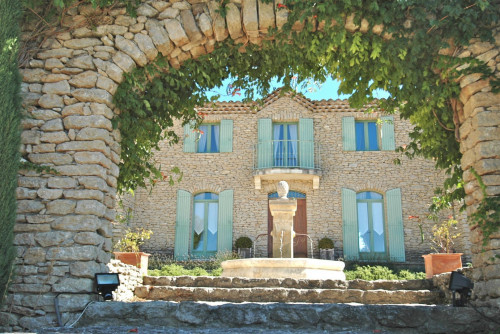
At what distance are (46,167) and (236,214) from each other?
915 centimetres

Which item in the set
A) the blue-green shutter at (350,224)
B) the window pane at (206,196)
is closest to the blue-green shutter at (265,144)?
the window pane at (206,196)

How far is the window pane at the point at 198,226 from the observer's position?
13500 millimetres

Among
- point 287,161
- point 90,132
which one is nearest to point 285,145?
point 287,161

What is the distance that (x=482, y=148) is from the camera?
448 cm

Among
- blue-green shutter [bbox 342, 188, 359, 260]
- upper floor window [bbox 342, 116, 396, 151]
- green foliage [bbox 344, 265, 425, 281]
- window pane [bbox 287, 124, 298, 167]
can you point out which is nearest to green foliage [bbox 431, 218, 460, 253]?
green foliage [bbox 344, 265, 425, 281]

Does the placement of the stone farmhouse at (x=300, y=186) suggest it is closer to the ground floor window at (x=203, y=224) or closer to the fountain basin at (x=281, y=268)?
the ground floor window at (x=203, y=224)

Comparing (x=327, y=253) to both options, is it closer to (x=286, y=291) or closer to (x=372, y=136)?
(x=372, y=136)

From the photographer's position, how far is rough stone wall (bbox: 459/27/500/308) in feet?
14.1

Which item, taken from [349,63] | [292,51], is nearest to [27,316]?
[292,51]

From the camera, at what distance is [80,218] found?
443 cm

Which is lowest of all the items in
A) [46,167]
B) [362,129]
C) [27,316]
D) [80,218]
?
[27,316]

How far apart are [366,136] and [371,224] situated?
2768 mm

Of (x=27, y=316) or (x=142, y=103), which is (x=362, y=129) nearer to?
(x=142, y=103)

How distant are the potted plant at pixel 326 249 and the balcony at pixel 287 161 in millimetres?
1654
